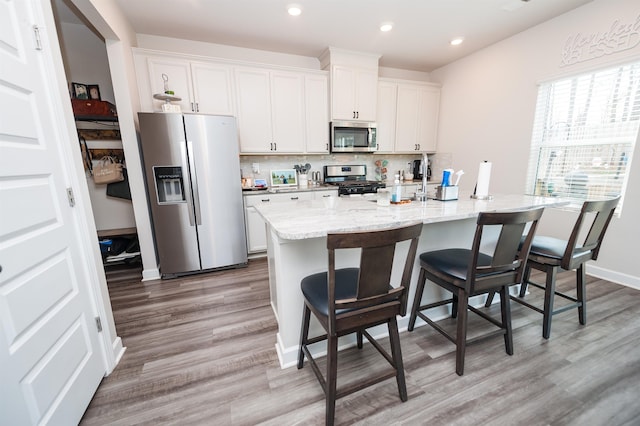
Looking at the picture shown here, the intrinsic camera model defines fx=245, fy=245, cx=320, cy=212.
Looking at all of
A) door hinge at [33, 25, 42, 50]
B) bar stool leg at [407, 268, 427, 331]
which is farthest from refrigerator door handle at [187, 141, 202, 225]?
bar stool leg at [407, 268, 427, 331]

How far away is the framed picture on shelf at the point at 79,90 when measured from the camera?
298 centimetres

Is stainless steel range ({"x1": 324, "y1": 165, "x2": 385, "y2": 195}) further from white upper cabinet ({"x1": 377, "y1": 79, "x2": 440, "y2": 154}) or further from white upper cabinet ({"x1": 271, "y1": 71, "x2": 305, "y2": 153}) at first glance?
white upper cabinet ({"x1": 271, "y1": 71, "x2": 305, "y2": 153})

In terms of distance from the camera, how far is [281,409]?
1.31m

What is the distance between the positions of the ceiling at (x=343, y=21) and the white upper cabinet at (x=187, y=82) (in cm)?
40

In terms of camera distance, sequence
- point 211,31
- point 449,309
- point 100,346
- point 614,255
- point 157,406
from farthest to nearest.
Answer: point 211,31
point 614,255
point 449,309
point 100,346
point 157,406

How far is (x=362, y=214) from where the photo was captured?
1.55 m

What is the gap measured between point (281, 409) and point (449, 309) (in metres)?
1.54

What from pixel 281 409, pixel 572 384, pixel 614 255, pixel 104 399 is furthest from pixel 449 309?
pixel 104 399

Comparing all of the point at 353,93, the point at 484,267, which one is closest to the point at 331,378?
the point at 484,267

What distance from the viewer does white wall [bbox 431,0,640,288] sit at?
2455 millimetres

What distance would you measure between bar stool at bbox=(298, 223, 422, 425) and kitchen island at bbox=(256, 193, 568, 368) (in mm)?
197

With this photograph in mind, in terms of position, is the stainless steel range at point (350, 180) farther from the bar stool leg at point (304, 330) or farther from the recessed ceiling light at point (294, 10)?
the bar stool leg at point (304, 330)

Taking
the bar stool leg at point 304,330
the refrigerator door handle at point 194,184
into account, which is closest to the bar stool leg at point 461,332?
the bar stool leg at point 304,330

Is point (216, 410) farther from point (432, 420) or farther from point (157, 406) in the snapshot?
point (432, 420)
